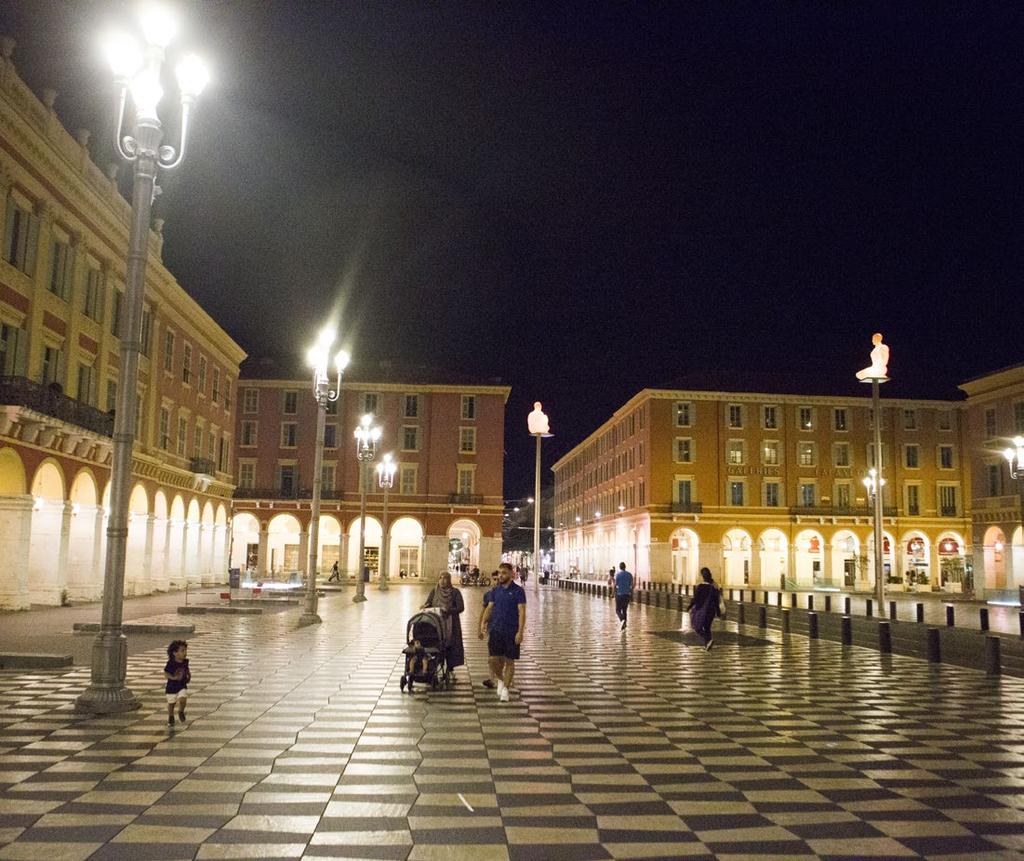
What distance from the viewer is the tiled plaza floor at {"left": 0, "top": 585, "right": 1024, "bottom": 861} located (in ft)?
21.3

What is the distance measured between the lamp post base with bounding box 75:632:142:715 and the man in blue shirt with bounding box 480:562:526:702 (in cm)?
461

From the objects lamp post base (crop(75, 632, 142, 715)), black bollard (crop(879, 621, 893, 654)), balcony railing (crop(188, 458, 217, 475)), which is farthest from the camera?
balcony railing (crop(188, 458, 217, 475))

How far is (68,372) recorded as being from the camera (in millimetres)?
30766

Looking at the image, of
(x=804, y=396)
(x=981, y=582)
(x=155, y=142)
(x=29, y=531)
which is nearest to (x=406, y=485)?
(x=804, y=396)

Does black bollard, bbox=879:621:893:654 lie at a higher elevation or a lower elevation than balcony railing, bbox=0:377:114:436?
lower

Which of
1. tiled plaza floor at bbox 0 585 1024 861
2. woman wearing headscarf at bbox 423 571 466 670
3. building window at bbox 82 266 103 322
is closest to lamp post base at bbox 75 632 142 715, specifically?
tiled plaza floor at bbox 0 585 1024 861

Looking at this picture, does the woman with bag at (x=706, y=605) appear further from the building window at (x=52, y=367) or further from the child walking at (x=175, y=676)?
the building window at (x=52, y=367)

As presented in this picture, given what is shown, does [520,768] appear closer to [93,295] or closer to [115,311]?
[93,295]

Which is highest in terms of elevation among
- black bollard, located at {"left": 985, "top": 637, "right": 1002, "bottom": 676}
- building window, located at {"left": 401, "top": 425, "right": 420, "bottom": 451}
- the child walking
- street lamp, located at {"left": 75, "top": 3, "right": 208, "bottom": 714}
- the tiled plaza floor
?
building window, located at {"left": 401, "top": 425, "right": 420, "bottom": 451}

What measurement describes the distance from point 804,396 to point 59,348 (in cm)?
5498

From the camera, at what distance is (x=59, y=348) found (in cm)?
3045

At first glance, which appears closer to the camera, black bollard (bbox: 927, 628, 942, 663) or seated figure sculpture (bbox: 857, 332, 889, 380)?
black bollard (bbox: 927, 628, 942, 663)

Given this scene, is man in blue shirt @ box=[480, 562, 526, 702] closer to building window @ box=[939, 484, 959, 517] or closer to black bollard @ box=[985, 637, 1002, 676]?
black bollard @ box=[985, 637, 1002, 676]

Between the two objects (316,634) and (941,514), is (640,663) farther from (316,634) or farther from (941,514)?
(941,514)
